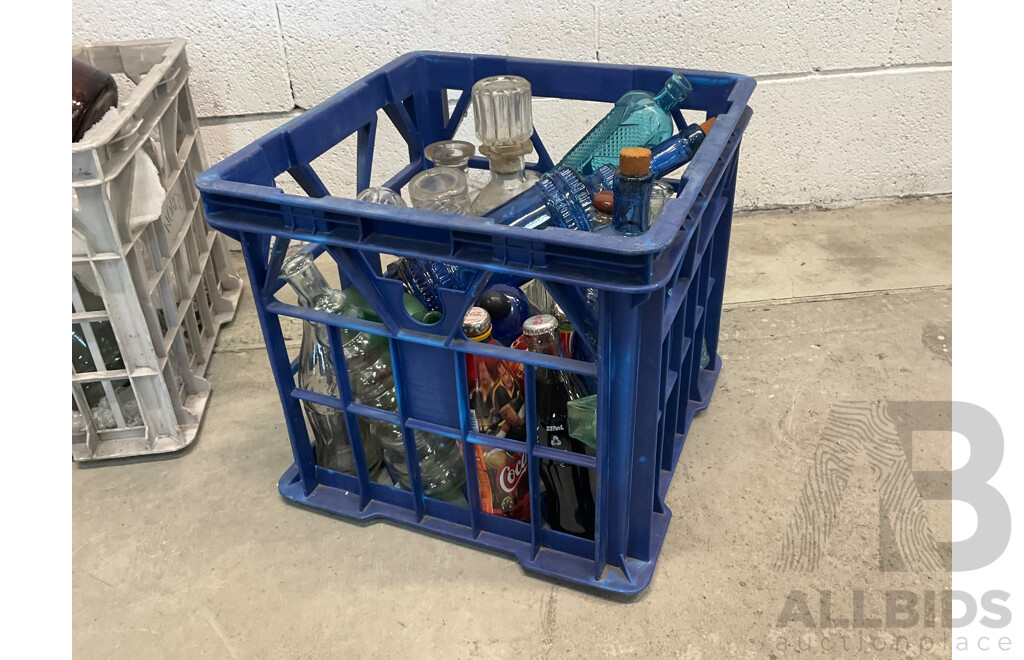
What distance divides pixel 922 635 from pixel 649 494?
1.39 feet

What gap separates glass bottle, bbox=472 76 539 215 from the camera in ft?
3.95

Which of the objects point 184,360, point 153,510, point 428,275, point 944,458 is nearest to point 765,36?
point 944,458

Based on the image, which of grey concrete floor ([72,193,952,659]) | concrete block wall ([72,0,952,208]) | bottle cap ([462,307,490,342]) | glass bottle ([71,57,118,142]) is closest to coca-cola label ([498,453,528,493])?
grey concrete floor ([72,193,952,659])

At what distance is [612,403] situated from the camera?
3.12 ft

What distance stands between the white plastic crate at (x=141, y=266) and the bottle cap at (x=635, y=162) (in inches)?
30.8

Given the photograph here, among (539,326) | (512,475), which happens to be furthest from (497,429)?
(539,326)

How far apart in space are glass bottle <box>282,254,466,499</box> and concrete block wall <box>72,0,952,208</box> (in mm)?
961

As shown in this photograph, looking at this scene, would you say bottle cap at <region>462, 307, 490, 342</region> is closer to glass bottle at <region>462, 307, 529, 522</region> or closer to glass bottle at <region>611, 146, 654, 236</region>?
glass bottle at <region>462, 307, 529, 522</region>

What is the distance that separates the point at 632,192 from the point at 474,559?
62cm

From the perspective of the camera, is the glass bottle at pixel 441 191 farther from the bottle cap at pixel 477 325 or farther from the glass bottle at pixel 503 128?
the bottle cap at pixel 477 325

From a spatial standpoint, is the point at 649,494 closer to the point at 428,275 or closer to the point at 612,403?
the point at 612,403

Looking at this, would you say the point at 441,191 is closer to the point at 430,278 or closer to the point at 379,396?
the point at 430,278

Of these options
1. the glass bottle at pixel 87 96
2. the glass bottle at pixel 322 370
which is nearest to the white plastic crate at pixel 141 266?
the glass bottle at pixel 87 96

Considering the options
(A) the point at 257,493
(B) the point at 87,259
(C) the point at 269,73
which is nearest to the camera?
(B) the point at 87,259
